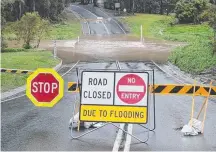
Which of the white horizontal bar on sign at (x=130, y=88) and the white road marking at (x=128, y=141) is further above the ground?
the white horizontal bar on sign at (x=130, y=88)

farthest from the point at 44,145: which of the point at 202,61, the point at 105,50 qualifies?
the point at 105,50

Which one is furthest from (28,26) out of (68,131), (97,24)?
(97,24)

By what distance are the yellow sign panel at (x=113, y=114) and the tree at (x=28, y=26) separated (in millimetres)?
28772

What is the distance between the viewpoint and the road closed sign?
9516 millimetres

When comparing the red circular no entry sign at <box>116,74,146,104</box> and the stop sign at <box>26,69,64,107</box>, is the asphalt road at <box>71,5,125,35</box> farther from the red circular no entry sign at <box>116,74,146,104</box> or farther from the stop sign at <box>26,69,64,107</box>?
the red circular no entry sign at <box>116,74,146,104</box>

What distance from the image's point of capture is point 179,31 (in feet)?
201

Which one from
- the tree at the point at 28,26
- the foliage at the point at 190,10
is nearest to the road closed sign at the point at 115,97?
the tree at the point at 28,26

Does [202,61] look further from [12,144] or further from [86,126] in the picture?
[12,144]

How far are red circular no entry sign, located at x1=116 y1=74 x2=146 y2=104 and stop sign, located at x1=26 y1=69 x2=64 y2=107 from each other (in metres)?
1.54

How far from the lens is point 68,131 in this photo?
10.2 m

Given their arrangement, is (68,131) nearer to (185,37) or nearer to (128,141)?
(128,141)

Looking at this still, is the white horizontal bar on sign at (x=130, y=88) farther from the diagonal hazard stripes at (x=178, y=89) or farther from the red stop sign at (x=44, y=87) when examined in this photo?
the red stop sign at (x=44, y=87)

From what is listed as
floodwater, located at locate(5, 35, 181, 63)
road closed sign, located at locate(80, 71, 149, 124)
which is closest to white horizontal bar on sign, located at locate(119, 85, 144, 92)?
road closed sign, located at locate(80, 71, 149, 124)

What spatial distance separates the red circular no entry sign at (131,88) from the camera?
9.58 meters
